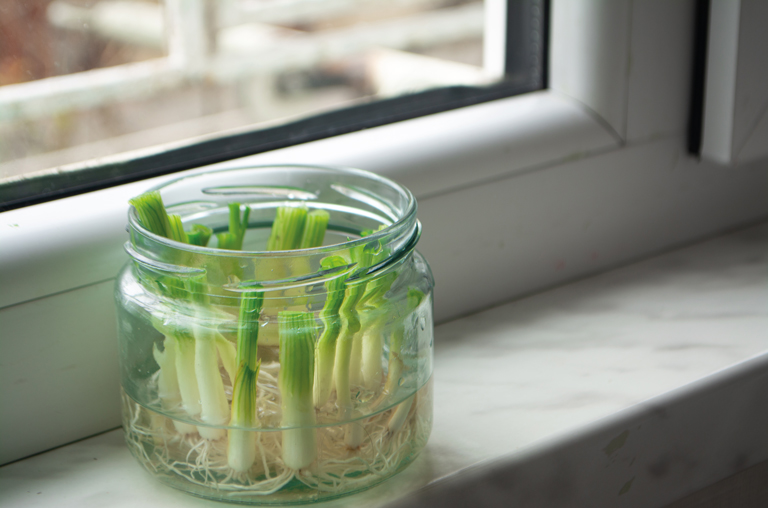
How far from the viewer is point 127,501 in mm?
440

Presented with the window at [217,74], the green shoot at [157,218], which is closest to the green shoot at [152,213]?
the green shoot at [157,218]

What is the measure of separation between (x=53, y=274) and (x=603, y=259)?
18.1 inches

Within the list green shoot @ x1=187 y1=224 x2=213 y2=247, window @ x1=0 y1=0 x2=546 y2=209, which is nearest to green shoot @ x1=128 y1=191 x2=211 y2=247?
green shoot @ x1=187 y1=224 x2=213 y2=247

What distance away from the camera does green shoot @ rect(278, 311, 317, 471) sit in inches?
15.5

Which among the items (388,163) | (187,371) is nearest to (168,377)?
(187,371)

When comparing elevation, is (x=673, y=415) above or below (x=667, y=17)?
below

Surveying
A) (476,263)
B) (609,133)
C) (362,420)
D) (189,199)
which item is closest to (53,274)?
(189,199)

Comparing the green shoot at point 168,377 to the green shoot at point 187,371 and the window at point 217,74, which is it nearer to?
the green shoot at point 187,371

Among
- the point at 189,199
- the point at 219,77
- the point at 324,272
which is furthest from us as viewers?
the point at 219,77

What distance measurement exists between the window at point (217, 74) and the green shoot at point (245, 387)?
19 cm

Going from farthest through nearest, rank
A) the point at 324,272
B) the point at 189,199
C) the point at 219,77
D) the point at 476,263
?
1. the point at 219,77
2. the point at 476,263
3. the point at 189,199
4. the point at 324,272

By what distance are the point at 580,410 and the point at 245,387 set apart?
227mm

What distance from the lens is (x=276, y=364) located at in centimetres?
45

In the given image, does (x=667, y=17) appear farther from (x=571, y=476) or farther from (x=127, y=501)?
(x=127, y=501)
